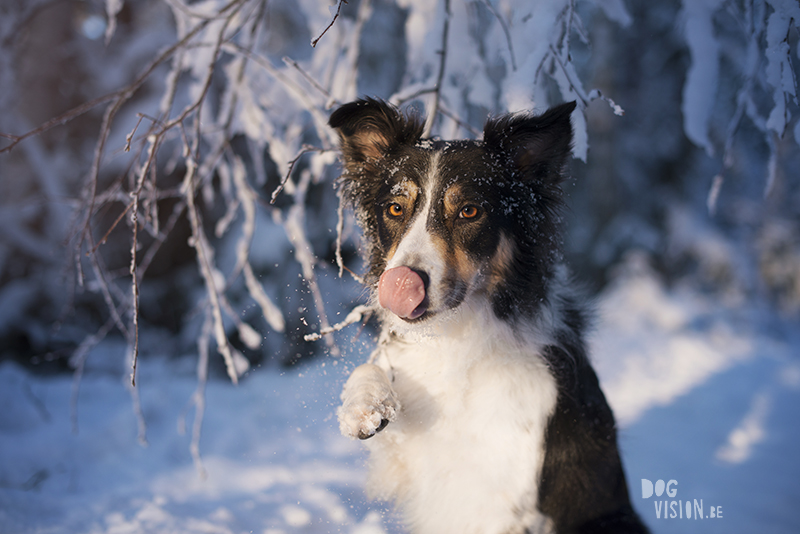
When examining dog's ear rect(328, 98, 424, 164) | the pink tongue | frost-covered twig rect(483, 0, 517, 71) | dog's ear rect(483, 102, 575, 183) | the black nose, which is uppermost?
frost-covered twig rect(483, 0, 517, 71)

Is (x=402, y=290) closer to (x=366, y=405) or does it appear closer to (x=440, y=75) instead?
(x=366, y=405)

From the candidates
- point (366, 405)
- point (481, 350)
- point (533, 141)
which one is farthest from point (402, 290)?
point (533, 141)

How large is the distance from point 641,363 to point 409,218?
17.1ft

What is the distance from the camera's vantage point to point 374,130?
2221 millimetres

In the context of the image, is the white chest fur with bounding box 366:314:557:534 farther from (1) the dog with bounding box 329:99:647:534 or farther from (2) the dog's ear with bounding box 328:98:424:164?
(2) the dog's ear with bounding box 328:98:424:164

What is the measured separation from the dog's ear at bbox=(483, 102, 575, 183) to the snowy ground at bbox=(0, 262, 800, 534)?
110 cm

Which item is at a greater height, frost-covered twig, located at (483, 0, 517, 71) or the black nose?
frost-covered twig, located at (483, 0, 517, 71)

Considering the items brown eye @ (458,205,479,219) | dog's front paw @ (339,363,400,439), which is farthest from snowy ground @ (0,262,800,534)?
brown eye @ (458,205,479,219)

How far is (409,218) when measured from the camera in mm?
1977

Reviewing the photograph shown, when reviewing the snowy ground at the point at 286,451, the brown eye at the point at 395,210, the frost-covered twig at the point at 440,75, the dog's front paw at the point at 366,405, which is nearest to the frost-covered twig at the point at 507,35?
the frost-covered twig at the point at 440,75

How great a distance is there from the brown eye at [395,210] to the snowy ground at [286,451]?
0.81 meters

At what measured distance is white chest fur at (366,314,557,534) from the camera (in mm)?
1931

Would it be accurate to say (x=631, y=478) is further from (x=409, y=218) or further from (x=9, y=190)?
(x=9, y=190)

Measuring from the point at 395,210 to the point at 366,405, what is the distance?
0.85m
